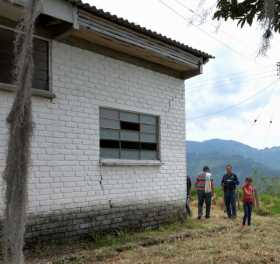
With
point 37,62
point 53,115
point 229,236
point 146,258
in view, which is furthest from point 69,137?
point 229,236

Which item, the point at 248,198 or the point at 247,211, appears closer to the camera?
the point at 248,198

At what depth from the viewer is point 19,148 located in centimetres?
346

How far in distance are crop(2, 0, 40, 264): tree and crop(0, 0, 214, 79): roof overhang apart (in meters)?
3.97

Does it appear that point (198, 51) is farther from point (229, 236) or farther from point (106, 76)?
point (229, 236)

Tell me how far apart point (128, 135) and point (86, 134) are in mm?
1722

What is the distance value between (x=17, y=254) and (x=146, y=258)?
17.4ft

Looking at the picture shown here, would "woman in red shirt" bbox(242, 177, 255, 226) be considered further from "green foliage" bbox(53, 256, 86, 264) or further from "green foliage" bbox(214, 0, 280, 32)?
"green foliage" bbox(214, 0, 280, 32)

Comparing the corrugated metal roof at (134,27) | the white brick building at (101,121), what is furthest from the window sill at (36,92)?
the corrugated metal roof at (134,27)

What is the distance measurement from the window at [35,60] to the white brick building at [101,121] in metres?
0.02

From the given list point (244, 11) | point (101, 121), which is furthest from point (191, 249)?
point (244, 11)

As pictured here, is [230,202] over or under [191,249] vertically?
over

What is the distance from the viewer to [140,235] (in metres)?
10.9

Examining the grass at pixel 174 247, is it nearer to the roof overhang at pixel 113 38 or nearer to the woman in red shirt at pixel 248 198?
the woman in red shirt at pixel 248 198

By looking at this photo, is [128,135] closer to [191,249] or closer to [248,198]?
[191,249]
